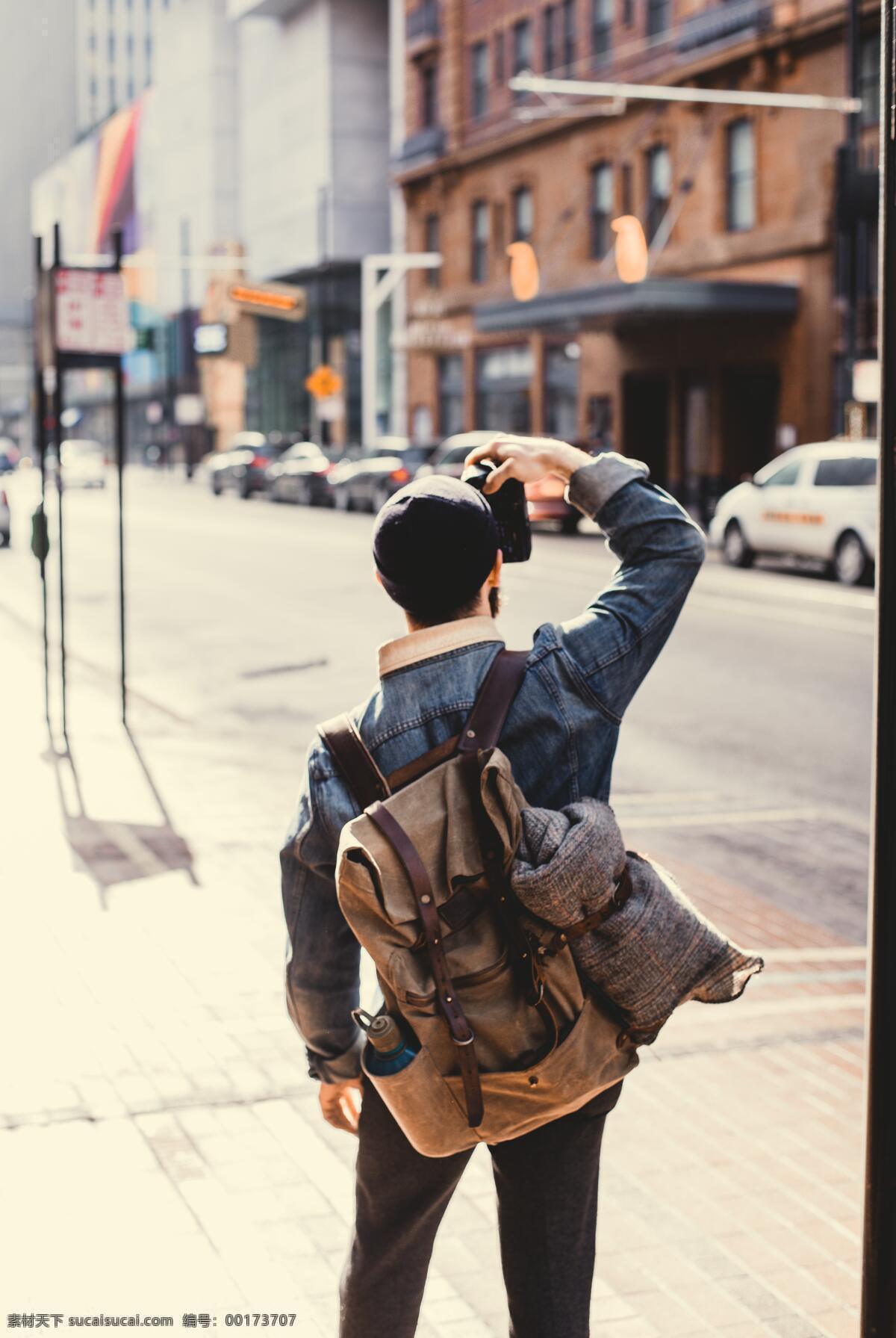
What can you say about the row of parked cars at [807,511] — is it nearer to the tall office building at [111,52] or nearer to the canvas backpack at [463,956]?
the canvas backpack at [463,956]

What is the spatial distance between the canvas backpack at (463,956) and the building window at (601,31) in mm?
40613

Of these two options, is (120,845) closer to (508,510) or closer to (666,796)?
(666,796)

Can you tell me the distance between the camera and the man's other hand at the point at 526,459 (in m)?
2.68

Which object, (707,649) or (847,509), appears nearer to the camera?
(707,649)

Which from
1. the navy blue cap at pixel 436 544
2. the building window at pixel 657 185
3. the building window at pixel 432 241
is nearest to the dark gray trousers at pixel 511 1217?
the navy blue cap at pixel 436 544

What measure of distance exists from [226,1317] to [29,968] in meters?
2.48

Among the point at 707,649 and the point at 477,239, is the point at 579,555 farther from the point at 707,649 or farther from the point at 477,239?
the point at 477,239

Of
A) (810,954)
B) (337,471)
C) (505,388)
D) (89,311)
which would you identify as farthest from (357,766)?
(505,388)

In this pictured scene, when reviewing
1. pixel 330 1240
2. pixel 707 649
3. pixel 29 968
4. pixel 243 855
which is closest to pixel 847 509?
pixel 707 649

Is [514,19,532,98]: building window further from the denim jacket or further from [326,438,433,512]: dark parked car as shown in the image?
the denim jacket

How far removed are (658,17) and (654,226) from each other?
458cm

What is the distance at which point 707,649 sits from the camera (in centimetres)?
1505

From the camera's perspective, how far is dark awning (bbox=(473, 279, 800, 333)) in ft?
110

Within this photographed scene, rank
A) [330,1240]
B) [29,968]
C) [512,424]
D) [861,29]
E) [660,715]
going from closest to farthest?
[330,1240] < [29,968] < [660,715] < [861,29] < [512,424]
